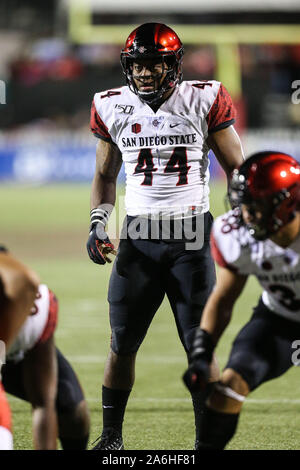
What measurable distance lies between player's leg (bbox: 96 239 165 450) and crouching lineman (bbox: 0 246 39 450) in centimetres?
121

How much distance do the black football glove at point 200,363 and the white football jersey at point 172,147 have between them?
94cm

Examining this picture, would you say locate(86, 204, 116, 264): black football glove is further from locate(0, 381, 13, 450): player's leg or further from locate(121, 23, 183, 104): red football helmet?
locate(0, 381, 13, 450): player's leg

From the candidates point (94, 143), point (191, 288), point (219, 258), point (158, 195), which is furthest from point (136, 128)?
point (94, 143)

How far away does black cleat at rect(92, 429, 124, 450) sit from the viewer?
4.21 meters

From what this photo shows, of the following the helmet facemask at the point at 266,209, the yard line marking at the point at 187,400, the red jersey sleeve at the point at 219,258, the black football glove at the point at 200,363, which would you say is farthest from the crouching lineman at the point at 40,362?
the yard line marking at the point at 187,400

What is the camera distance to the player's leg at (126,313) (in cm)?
417

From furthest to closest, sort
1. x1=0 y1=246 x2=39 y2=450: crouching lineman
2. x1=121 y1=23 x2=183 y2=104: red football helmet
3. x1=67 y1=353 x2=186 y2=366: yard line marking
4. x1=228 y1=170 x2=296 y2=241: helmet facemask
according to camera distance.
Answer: x1=67 y1=353 x2=186 y2=366: yard line marking, x1=121 y1=23 x2=183 y2=104: red football helmet, x1=228 y1=170 x2=296 y2=241: helmet facemask, x1=0 y1=246 x2=39 y2=450: crouching lineman

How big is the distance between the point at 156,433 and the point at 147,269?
3.26ft

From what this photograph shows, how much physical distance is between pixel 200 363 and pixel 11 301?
2.76ft

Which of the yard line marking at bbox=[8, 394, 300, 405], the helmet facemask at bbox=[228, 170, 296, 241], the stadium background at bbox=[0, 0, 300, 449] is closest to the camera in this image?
the helmet facemask at bbox=[228, 170, 296, 241]

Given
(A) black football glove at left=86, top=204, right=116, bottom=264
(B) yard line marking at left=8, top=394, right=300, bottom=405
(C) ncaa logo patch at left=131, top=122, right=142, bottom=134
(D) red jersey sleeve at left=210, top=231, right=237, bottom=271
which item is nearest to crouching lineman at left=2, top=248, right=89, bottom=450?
(D) red jersey sleeve at left=210, top=231, right=237, bottom=271

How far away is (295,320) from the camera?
3527 millimetres
